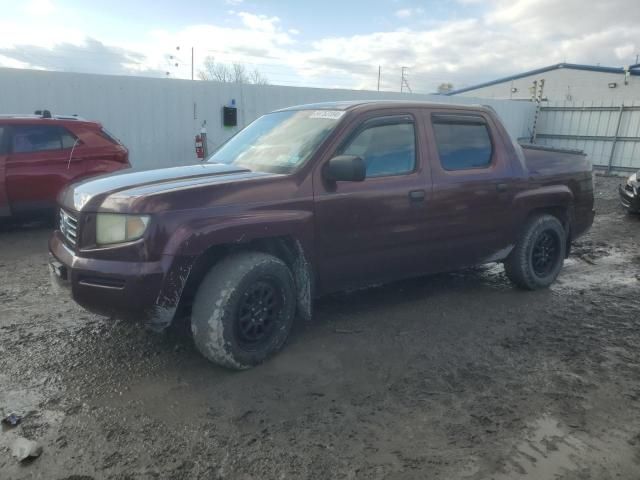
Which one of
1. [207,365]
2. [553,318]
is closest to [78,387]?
[207,365]

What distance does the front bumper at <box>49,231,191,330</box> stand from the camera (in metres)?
2.82

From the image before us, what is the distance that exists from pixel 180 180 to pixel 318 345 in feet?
5.07

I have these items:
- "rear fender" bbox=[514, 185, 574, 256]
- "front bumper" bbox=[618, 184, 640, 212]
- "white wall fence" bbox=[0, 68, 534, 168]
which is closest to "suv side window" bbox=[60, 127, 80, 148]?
"white wall fence" bbox=[0, 68, 534, 168]

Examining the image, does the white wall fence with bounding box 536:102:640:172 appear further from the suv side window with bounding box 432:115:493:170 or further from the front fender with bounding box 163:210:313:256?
the front fender with bounding box 163:210:313:256

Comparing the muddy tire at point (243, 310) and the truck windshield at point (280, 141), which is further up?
the truck windshield at point (280, 141)

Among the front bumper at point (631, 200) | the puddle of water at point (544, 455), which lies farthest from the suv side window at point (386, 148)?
the front bumper at point (631, 200)

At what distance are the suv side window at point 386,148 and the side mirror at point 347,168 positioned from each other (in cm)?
28

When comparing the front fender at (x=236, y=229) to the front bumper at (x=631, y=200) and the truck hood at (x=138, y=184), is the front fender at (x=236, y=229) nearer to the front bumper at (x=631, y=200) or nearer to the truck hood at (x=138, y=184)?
the truck hood at (x=138, y=184)

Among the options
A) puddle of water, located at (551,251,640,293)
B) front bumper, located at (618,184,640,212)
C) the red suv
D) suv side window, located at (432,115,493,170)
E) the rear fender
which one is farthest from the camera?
front bumper, located at (618,184,640,212)

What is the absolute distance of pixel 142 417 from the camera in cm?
269

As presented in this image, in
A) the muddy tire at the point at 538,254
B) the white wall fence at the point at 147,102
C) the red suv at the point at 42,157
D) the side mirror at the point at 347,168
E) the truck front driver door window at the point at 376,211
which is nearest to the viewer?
the side mirror at the point at 347,168

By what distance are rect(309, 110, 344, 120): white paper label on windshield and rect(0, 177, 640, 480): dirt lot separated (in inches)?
65.4

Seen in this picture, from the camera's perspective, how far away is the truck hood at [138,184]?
9.68 feet

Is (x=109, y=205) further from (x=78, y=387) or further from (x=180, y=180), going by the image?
(x=78, y=387)
